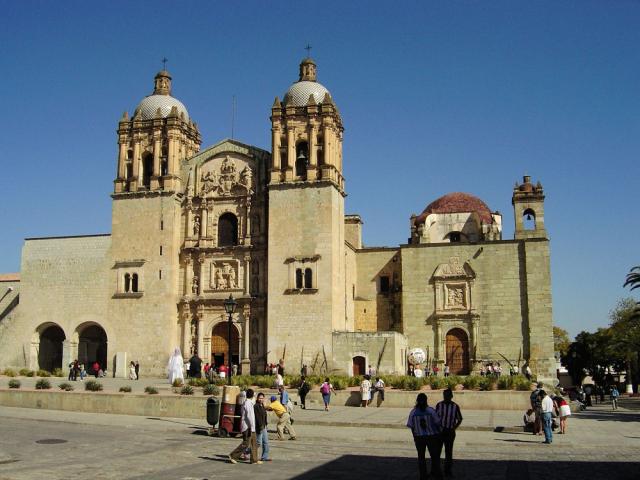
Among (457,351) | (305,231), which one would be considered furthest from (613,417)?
(305,231)

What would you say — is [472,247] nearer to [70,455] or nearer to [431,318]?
[431,318]

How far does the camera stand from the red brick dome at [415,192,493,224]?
46688 mm

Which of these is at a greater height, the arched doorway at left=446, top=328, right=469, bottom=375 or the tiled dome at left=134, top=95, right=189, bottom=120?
the tiled dome at left=134, top=95, right=189, bottom=120

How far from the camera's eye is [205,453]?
15.6m

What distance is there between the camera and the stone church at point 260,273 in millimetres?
38812

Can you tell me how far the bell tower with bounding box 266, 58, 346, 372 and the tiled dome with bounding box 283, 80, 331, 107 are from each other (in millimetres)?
67

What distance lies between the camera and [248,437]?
47.3ft

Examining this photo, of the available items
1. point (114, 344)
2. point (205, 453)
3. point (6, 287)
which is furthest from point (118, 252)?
point (205, 453)

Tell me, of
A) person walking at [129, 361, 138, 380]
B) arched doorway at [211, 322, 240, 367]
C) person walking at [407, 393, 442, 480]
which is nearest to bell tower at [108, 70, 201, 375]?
person walking at [129, 361, 138, 380]

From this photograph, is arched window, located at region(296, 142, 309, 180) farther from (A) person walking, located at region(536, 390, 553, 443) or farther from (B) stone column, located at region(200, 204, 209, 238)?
(A) person walking, located at region(536, 390, 553, 443)

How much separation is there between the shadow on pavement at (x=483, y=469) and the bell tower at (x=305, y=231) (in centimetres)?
2314

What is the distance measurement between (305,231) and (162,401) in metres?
17.3

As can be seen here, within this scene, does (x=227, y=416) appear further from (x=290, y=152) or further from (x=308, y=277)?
(x=290, y=152)

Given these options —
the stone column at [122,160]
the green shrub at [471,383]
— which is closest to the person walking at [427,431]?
the green shrub at [471,383]
